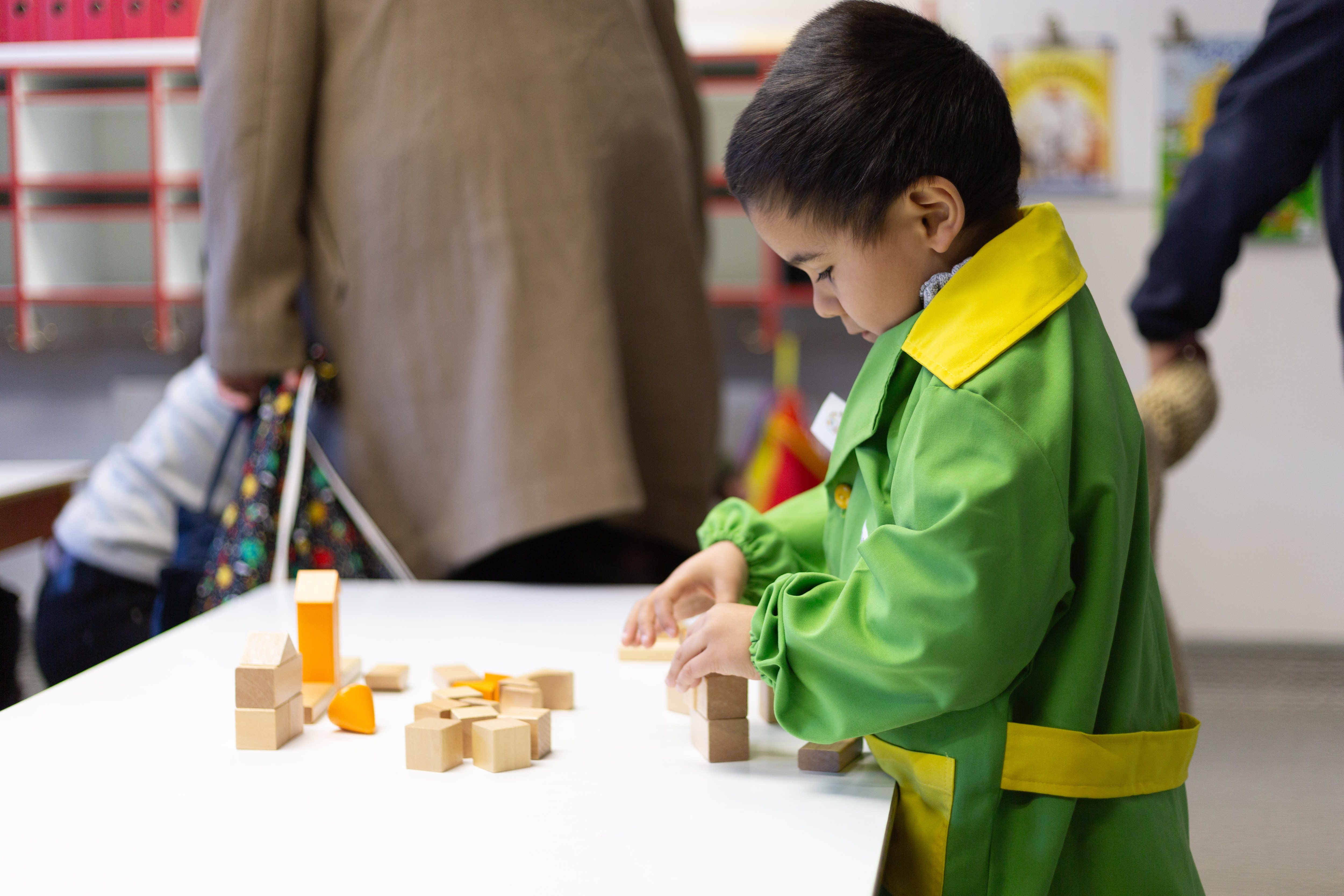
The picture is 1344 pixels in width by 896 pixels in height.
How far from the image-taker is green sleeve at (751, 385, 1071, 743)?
24.9 inches

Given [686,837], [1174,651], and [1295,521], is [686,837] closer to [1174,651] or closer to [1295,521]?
[1174,651]

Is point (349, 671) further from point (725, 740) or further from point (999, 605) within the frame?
point (999, 605)

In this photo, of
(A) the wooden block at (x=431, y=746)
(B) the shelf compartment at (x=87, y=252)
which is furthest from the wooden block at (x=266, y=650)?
(B) the shelf compartment at (x=87, y=252)

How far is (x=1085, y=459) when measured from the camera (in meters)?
0.69

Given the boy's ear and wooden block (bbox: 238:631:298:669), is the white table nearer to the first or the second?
wooden block (bbox: 238:631:298:669)

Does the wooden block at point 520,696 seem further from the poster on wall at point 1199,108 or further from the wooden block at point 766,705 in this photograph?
the poster on wall at point 1199,108

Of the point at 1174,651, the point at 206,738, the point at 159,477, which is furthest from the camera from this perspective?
the point at 159,477

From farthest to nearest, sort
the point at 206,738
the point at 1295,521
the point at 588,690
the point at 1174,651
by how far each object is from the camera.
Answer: the point at 1295,521 < the point at 1174,651 < the point at 588,690 < the point at 206,738

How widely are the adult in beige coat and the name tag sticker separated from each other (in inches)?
17.3

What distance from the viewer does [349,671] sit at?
95 centimetres

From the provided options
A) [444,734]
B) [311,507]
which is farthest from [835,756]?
[311,507]

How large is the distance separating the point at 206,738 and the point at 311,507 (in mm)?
543

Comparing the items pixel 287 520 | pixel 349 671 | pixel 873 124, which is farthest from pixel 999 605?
pixel 287 520

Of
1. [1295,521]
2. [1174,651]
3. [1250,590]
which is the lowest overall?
[1250,590]
